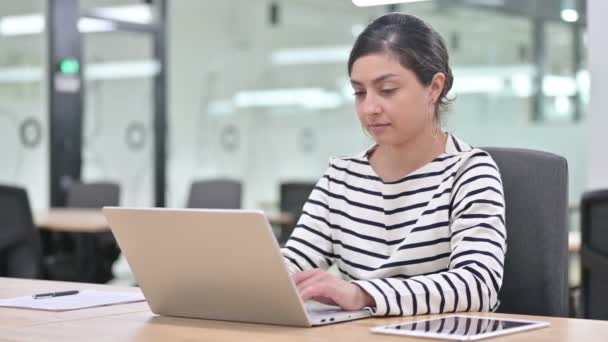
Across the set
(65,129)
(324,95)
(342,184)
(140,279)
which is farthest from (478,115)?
(140,279)

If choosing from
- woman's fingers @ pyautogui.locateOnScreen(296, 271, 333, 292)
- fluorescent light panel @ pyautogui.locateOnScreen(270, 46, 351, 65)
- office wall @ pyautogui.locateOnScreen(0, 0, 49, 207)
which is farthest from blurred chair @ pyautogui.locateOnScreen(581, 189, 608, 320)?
office wall @ pyautogui.locateOnScreen(0, 0, 49, 207)

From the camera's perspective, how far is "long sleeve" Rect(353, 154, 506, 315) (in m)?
1.69

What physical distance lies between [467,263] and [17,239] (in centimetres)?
285

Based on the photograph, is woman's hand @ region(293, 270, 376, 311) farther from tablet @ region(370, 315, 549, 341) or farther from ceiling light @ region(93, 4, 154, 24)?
ceiling light @ region(93, 4, 154, 24)

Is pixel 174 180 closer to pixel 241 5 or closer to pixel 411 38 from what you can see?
pixel 241 5

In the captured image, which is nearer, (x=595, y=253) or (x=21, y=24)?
(x=595, y=253)

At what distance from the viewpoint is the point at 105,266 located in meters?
5.88

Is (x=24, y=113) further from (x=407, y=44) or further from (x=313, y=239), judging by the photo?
(x=407, y=44)

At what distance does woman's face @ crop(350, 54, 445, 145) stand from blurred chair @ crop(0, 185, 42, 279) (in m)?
2.53

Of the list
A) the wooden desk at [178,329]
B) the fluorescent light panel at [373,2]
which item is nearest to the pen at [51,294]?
the wooden desk at [178,329]

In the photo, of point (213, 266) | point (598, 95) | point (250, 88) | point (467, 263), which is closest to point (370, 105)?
point (467, 263)

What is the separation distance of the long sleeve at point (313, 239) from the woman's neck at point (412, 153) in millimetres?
167

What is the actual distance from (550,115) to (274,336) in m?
4.58

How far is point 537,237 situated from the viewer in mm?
2021
